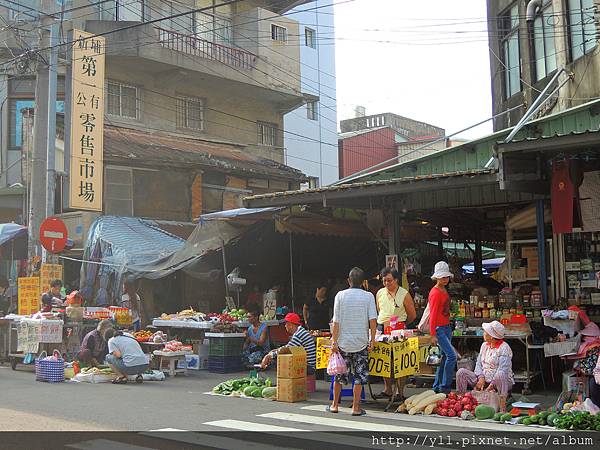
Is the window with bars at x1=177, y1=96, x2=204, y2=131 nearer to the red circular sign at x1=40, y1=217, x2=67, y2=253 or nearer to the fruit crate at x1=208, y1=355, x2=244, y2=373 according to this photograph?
the red circular sign at x1=40, y1=217, x2=67, y2=253

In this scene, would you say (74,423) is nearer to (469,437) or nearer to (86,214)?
(469,437)

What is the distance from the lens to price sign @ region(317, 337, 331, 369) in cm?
1086

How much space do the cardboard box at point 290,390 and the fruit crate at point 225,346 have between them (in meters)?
4.35

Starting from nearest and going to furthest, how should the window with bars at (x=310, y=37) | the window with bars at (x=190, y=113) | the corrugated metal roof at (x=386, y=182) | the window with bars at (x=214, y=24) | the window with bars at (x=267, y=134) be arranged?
the corrugated metal roof at (x=386, y=182) → the window with bars at (x=190, y=113) → the window with bars at (x=214, y=24) → the window with bars at (x=267, y=134) → the window with bars at (x=310, y=37)

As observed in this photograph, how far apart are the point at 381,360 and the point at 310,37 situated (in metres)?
30.4

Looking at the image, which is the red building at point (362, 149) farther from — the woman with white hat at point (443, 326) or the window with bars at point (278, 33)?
the woman with white hat at point (443, 326)

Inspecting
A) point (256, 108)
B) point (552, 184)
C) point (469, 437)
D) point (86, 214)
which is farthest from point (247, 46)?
point (469, 437)

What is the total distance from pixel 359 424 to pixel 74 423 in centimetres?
359

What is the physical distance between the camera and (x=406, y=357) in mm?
10188

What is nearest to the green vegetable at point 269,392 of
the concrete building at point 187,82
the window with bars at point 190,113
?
the concrete building at point 187,82

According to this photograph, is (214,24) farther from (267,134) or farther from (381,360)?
(381,360)

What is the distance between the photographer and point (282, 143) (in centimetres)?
3191

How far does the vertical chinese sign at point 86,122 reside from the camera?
19.1 meters

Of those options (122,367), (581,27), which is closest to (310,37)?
(581,27)
